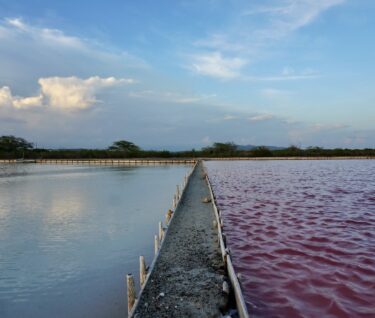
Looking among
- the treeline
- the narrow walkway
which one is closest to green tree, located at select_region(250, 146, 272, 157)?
the treeline

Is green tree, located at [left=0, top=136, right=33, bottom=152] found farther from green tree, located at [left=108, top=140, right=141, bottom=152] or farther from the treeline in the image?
green tree, located at [left=108, top=140, right=141, bottom=152]

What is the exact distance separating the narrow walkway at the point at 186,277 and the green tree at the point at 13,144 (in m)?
62.6

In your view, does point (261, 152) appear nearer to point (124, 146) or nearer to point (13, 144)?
point (124, 146)

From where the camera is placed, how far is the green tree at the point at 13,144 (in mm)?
60188

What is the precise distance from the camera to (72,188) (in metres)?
18.0

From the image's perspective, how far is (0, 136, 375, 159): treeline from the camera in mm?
56312

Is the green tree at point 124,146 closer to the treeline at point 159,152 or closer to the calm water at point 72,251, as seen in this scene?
the treeline at point 159,152

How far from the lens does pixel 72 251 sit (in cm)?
725

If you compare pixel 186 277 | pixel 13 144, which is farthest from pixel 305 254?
pixel 13 144

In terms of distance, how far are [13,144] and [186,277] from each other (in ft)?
217

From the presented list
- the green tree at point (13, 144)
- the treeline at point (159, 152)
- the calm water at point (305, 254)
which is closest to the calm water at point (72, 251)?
the calm water at point (305, 254)

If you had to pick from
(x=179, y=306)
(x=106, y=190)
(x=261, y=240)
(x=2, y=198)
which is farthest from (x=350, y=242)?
(x=2, y=198)

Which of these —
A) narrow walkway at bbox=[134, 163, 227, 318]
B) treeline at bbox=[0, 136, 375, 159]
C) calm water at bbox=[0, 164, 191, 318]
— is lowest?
calm water at bbox=[0, 164, 191, 318]

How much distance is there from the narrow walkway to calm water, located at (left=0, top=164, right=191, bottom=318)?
0.72m
